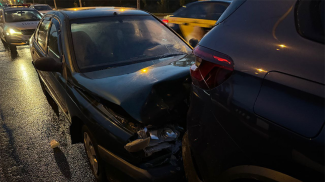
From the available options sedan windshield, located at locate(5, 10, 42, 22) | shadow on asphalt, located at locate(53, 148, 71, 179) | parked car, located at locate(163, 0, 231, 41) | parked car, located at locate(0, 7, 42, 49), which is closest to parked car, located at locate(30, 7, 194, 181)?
shadow on asphalt, located at locate(53, 148, 71, 179)

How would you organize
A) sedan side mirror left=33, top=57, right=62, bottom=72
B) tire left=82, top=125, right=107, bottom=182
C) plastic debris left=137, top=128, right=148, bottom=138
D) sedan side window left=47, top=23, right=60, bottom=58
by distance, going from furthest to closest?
sedan side window left=47, top=23, right=60, bottom=58 < sedan side mirror left=33, top=57, right=62, bottom=72 < tire left=82, top=125, right=107, bottom=182 < plastic debris left=137, top=128, right=148, bottom=138

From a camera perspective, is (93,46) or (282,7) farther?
(93,46)

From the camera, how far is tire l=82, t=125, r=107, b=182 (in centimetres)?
236

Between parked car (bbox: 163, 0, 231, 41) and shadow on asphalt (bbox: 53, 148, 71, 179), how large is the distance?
5.30 metres

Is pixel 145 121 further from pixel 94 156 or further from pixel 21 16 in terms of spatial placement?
pixel 21 16

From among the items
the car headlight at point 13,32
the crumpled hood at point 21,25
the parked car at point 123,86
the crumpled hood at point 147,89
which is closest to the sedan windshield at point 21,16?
the crumpled hood at point 21,25

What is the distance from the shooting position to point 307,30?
1.20 metres

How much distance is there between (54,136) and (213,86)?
286 centimetres

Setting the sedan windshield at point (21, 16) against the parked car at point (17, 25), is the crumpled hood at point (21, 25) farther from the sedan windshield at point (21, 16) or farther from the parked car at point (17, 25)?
the sedan windshield at point (21, 16)

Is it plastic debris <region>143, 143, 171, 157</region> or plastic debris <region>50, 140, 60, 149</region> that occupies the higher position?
plastic debris <region>143, 143, 171, 157</region>

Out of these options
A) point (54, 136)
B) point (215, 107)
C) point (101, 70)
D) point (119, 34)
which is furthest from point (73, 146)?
point (215, 107)

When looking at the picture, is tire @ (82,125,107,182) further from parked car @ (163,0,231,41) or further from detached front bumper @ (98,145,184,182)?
parked car @ (163,0,231,41)

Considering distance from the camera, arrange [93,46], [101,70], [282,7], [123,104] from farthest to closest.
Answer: [93,46] < [101,70] < [123,104] < [282,7]

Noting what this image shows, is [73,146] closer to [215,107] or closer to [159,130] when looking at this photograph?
[159,130]
